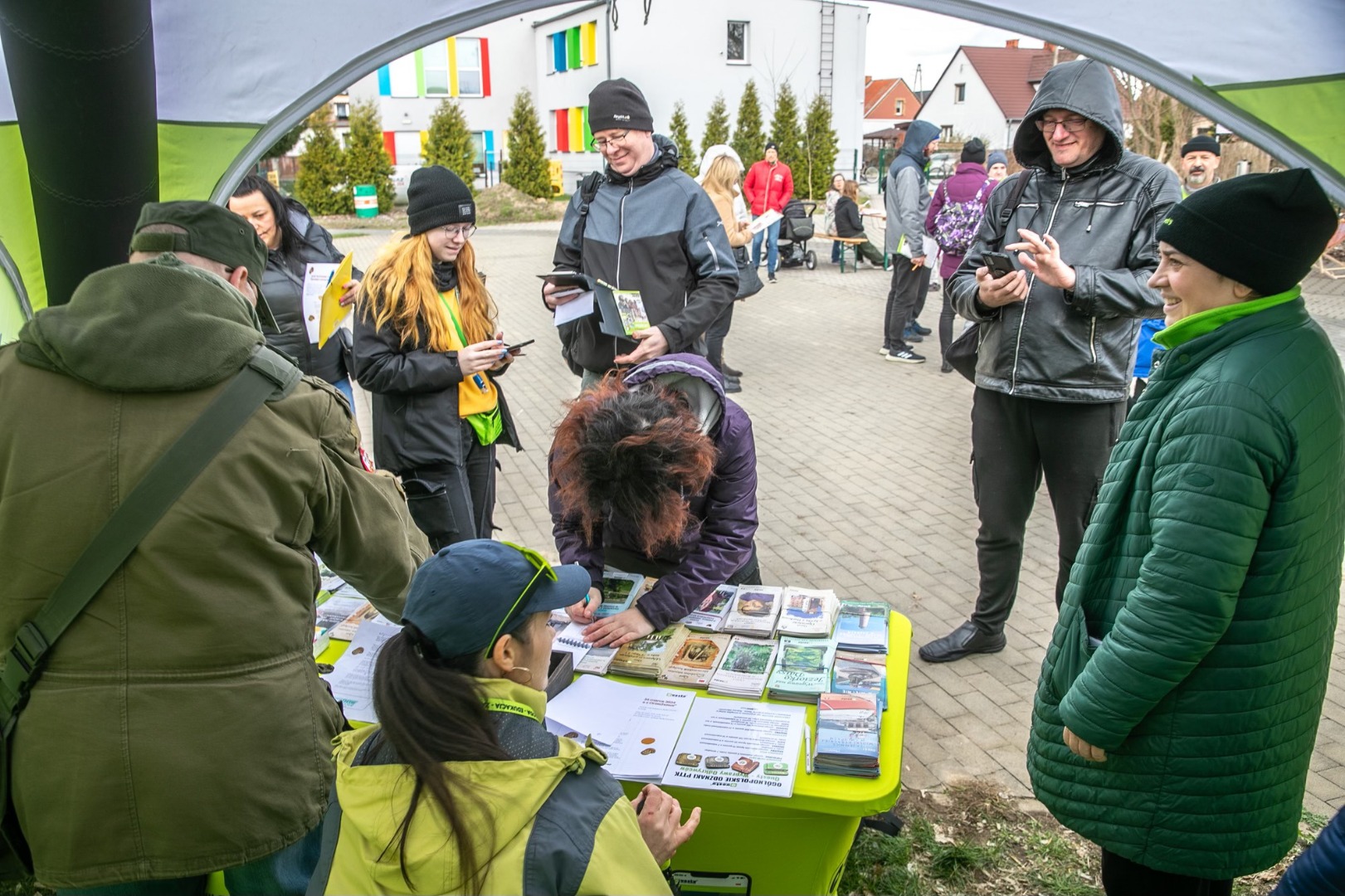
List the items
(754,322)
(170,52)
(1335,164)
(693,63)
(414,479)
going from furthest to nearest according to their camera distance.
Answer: (693,63), (754,322), (414,479), (170,52), (1335,164)

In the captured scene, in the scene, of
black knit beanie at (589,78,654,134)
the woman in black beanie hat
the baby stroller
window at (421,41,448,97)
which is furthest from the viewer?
window at (421,41,448,97)

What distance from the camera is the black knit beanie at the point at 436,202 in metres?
3.55

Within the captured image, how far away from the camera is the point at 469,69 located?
39.4m

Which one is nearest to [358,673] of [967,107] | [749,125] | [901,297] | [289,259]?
[289,259]

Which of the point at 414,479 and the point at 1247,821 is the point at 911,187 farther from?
the point at 1247,821

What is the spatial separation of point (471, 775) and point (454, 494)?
7.50ft

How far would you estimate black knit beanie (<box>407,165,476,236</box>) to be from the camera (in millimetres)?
3555

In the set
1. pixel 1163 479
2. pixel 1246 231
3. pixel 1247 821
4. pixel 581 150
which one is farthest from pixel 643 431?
pixel 581 150

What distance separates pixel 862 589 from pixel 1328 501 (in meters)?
2.89

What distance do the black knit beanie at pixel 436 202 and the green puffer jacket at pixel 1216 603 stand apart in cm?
243

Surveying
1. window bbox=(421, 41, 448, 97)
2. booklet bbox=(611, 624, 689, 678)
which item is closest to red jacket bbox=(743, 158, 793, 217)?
booklet bbox=(611, 624, 689, 678)

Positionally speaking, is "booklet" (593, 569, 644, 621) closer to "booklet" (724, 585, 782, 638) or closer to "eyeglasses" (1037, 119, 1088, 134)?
"booklet" (724, 585, 782, 638)

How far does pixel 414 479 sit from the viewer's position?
11.9ft

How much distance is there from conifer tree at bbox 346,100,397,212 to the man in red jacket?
52.9 ft
